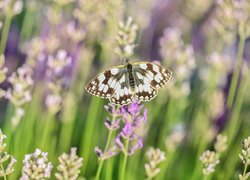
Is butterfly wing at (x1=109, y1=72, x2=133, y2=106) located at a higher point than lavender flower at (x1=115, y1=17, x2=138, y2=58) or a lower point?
lower

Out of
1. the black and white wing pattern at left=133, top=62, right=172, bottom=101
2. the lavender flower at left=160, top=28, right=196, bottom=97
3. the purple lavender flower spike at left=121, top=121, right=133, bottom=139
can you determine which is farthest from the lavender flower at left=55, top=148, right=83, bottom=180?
the lavender flower at left=160, top=28, right=196, bottom=97

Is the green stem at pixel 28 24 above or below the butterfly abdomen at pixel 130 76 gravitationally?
above

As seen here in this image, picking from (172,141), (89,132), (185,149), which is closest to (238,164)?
(185,149)

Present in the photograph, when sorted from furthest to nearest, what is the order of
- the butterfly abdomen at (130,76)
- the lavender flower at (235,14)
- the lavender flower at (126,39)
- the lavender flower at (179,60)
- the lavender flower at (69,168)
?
the lavender flower at (179,60), the lavender flower at (235,14), the butterfly abdomen at (130,76), the lavender flower at (126,39), the lavender flower at (69,168)

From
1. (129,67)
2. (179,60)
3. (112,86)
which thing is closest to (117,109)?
(112,86)

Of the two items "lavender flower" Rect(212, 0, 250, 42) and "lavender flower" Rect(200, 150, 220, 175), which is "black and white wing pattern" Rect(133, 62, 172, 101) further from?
"lavender flower" Rect(212, 0, 250, 42)

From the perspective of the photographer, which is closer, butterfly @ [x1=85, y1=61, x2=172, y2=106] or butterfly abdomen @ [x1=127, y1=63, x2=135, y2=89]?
butterfly @ [x1=85, y1=61, x2=172, y2=106]

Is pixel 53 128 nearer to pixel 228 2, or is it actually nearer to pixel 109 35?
pixel 109 35

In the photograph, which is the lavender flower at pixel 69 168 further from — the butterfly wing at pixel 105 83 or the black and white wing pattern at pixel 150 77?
the black and white wing pattern at pixel 150 77

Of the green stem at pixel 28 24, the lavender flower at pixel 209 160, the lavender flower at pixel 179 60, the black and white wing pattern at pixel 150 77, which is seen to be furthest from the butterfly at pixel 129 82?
the green stem at pixel 28 24
